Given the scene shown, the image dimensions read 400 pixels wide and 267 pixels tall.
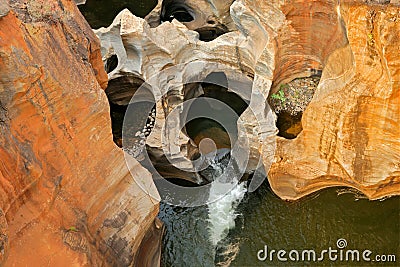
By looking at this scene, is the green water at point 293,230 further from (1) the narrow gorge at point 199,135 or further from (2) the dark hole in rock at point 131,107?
(2) the dark hole in rock at point 131,107

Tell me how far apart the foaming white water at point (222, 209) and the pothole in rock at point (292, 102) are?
5.30ft

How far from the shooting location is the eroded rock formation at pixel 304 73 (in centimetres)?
857

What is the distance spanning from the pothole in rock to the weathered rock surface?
4.04 meters

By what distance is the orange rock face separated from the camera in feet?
27.5

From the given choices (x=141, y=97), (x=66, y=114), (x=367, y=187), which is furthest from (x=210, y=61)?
(x=66, y=114)

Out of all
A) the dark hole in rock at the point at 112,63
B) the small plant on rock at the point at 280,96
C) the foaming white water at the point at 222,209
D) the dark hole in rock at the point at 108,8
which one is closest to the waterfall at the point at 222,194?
the foaming white water at the point at 222,209

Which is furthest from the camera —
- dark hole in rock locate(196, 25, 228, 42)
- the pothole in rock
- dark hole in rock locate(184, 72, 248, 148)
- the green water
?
dark hole in rock locate(196, 25, 228, 42)

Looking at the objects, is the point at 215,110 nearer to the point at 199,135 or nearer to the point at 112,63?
the point at 199,135

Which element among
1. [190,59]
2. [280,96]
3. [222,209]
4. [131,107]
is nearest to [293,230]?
[222,209]

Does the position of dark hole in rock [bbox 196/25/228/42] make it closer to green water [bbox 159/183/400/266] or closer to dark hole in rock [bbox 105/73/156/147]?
dark hole in rock [bbox 105/73/156/147]

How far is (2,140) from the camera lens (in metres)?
5.76

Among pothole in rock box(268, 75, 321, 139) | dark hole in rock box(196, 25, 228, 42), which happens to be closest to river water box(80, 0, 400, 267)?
pothole in rock box(268, 75, 321, 139)
